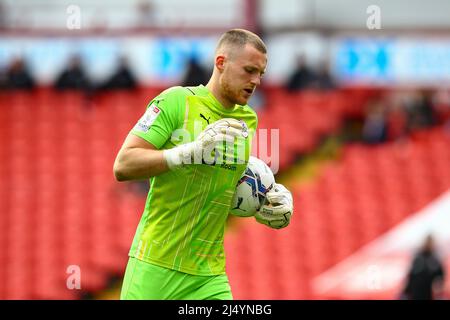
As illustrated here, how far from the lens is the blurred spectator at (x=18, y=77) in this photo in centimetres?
1750

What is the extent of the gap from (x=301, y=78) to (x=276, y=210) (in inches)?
457

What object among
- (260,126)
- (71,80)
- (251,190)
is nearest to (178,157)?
(251,190)

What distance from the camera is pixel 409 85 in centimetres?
1741

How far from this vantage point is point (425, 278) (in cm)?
1329

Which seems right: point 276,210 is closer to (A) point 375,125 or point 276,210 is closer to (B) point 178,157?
(B) point 178,157

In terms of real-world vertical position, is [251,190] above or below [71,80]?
below

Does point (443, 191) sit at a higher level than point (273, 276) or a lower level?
higher

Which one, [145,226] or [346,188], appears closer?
[145,226]

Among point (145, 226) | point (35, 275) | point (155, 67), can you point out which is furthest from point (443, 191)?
point (145, 226)

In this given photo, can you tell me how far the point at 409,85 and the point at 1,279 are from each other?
7.64m

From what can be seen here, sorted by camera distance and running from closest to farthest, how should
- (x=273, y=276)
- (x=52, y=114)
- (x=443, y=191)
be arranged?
(x=273, y=276)
(x=443, y=191)
(x=52, y=114)

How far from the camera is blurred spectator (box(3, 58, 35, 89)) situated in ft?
57.4

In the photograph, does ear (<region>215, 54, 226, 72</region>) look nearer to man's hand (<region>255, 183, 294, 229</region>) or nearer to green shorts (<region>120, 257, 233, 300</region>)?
man's hand (<region>255, 183, 294, 229</region>)
